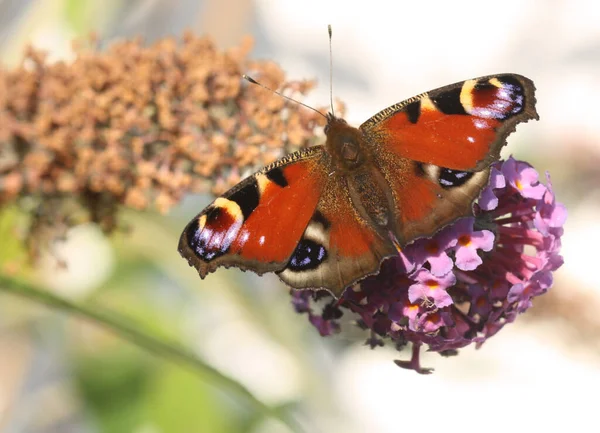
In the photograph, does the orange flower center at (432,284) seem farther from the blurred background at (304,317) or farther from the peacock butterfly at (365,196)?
the blurred background at (304,317)

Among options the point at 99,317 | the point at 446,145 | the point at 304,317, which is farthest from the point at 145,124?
the point at 304,317

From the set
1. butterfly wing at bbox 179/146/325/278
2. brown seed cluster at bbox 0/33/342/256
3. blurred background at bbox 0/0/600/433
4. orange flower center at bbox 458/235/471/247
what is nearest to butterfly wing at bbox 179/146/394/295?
butterfly wing at bbox 179/146/325/278

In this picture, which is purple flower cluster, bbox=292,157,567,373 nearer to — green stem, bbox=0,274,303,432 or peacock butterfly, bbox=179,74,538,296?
peacock butterfly, bbox=179,74,538,296

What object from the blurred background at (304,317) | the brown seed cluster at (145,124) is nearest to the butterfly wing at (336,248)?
the brown seed cluster at (145,124)

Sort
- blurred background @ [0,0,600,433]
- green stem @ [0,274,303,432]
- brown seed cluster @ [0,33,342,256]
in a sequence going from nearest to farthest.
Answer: green stem @ [0,274,303,432], brown seed cluster @ [0,33,342,256], blurred background @ [0,0,600,433]

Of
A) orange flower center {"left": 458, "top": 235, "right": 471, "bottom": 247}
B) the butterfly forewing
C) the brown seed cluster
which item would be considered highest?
the brown seed cluster

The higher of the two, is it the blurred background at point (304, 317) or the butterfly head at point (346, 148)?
the blurred background at point (304, 317)

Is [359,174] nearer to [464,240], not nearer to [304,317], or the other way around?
[464,240]

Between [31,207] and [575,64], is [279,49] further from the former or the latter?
[31,207]
